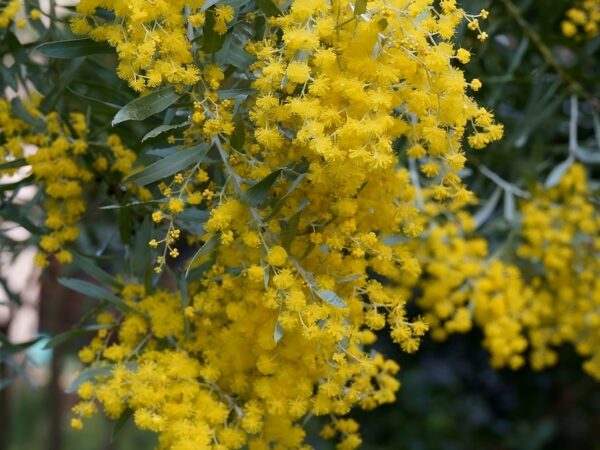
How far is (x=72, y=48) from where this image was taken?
1040mm

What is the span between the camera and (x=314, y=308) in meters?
0.92

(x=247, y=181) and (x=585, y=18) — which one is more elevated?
(x=247, y=181)

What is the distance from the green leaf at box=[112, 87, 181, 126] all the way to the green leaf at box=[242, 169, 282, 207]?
0.15 meters

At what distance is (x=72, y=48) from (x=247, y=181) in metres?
0.29

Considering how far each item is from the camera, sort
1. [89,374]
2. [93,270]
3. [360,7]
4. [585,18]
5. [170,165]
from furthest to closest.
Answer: [585,18], [93,270], [89,374], [170,165], [360,7]

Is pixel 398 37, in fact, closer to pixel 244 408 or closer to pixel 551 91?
pixel 244 408

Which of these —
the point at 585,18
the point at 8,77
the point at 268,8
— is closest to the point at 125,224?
the point at 8,77

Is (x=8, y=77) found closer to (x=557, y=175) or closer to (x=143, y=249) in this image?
(x=143, y=249)

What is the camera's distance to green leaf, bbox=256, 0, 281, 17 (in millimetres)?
981

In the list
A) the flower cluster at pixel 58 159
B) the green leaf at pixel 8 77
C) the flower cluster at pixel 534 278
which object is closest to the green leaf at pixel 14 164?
the flower cluster at pixel 58 159

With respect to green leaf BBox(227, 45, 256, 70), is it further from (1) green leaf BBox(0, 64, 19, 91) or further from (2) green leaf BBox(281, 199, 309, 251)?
(1) green leaf BBox(0, 64, 19, 91)

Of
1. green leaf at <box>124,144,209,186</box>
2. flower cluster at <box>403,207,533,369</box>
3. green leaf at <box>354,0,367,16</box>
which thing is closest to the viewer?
green leaf at <box>354,0,367,16</box>

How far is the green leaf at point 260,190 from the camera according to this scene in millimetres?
927

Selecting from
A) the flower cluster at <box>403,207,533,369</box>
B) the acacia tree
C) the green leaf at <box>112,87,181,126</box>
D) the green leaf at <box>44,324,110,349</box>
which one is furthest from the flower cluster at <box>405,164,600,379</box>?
the green leaf at <box>112,87,181,126</box>
